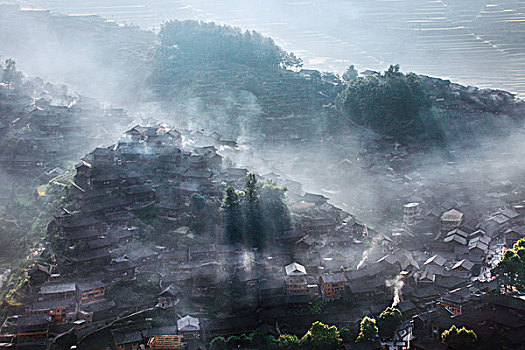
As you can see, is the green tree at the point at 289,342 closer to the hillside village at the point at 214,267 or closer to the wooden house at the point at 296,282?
the hillside village at the point at 214,267

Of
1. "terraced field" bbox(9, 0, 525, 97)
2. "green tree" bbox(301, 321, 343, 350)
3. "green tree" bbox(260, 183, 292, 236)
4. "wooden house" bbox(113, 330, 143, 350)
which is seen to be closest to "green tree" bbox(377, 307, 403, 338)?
"green tree" bbox(301, 321, 343, 350)

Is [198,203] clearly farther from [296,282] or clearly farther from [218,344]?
[218,344]

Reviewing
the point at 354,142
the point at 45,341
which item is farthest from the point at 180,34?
the point at 45,341

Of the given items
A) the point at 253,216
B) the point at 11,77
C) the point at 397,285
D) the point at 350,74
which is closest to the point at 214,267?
the point at 253,216

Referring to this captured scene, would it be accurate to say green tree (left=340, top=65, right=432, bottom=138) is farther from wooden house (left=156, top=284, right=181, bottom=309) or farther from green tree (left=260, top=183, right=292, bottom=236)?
wooden house (left=156, top=284, right=181, bottom=309)

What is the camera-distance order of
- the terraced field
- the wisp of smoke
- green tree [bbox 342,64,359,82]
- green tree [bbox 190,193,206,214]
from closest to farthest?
the wisp of smoke → green tree [bbox 190,193,206,214] → the terraced field → green tree [bbox 342,64,359,82]

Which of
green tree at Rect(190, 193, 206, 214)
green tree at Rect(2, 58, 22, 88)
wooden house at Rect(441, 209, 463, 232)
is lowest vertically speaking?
wooden house at Rect(441, 209, 463, 232)
